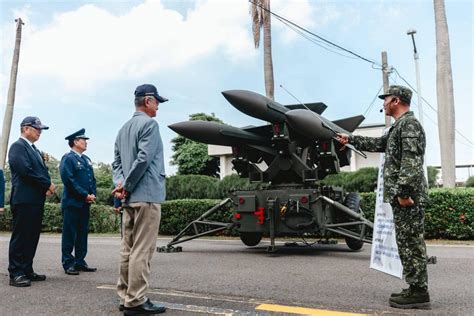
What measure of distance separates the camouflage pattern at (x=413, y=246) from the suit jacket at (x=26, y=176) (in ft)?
13.6

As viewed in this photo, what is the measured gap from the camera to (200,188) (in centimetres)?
1994

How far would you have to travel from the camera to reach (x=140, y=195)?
13.1 ft

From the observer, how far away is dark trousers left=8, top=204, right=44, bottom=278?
18.1 feet

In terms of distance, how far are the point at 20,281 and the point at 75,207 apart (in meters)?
1.26

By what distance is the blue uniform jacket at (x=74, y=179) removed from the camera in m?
6.26

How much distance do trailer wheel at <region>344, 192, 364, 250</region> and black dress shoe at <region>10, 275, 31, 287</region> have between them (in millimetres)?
5294

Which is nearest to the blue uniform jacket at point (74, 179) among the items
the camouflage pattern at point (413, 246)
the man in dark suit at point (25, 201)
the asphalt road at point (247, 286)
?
the man in dark suit at point (25, 201)

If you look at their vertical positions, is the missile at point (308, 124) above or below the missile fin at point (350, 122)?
below

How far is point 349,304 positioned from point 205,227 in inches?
334

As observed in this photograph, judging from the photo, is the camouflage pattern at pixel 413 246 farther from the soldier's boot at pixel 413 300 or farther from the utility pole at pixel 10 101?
the utility pole at pixel 10 101

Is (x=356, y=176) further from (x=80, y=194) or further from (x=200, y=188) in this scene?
(x=80, y=194)

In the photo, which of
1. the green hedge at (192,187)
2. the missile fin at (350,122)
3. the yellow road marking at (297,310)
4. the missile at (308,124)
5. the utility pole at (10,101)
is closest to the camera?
the yellow road marking at (297,310)

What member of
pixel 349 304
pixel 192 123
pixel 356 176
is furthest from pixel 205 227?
pixel 349 304

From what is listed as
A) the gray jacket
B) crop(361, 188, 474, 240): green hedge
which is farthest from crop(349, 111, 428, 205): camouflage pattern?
crop(361, 188, 474, 240): green hedge
